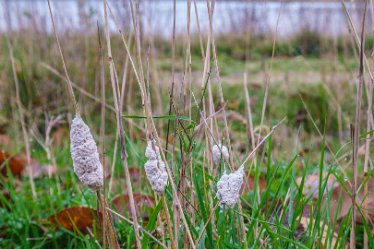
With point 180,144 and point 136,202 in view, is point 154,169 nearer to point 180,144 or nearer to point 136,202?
point 180,144

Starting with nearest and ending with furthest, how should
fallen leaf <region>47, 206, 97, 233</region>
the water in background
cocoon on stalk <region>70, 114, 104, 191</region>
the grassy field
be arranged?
cocoon on stalk <region>70, 114, 104, 191</region>
the grassy field
fallen leaf <region>47, 206, 97, 233</region>
the water in background

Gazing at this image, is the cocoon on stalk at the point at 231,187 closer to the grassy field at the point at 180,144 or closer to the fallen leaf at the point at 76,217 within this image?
the grassy field at the point at 180,144

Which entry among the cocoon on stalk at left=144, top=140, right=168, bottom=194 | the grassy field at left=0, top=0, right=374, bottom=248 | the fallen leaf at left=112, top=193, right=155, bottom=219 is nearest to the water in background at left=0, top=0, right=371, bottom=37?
the grassy field at left=0, top=0, right=374, bottom=248

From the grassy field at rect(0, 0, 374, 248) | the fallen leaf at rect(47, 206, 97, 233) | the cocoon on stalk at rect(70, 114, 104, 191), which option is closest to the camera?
the cocoon on stalk at rect(70, 114, 104, 191)

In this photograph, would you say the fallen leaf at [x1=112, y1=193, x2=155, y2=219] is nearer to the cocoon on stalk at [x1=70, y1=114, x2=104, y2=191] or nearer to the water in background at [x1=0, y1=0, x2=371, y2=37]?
the cocoon on stalk at [x1=70, y1=114, x2=104, y2=191]

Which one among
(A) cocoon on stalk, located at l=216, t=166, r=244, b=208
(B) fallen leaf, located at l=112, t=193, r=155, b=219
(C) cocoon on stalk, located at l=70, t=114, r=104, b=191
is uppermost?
(C) cocoon on stalk, located at l=70, t=114, r=104, b=191

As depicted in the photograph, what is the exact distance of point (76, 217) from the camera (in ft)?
3.00

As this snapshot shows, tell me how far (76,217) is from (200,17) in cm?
270

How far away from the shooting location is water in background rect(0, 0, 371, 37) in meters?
2.33

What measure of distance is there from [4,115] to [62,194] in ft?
3.82

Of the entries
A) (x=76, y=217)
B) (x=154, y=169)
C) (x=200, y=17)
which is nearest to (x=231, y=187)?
(x=154, y=169)

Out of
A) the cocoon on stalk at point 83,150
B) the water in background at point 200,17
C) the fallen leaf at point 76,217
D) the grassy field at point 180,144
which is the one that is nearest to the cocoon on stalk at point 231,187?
the grassy field at point 180,144

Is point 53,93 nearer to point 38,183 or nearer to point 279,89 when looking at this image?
point 38,183

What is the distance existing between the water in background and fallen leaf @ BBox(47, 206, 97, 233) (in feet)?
3.59
